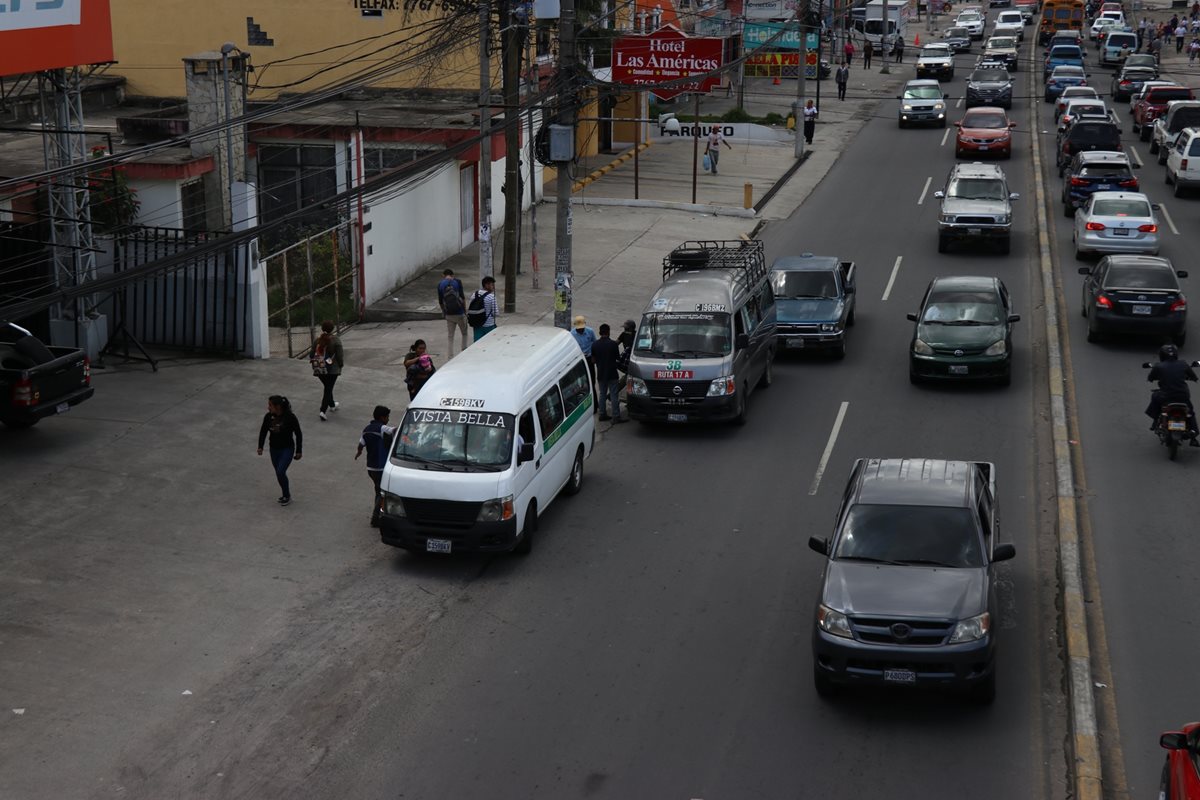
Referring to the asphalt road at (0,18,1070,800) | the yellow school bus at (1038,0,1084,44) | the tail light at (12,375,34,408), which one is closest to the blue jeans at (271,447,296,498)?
the asphalt road at (0,18,1070,800)

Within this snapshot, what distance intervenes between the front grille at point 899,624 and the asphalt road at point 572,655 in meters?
0.72

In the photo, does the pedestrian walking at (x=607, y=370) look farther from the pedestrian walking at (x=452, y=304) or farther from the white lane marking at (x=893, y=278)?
the white lane marking at (x=893, y=278)

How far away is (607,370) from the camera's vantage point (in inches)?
878

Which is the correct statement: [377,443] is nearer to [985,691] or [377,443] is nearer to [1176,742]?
[985,691]

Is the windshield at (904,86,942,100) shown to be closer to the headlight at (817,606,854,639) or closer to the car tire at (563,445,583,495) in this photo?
the car tire at (563,445,583,495)

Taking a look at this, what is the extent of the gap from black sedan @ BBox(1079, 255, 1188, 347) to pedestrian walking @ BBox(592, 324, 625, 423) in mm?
9243

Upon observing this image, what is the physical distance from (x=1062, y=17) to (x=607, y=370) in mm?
72307

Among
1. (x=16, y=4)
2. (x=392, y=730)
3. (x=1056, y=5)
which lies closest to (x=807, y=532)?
(x=392, y=730)

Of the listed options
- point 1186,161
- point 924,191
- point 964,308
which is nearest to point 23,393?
point 964,308

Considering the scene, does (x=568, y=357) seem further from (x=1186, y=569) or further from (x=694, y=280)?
(x=1186, y=569)

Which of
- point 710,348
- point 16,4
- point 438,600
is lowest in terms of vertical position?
point 438,600

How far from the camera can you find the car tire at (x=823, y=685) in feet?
40.8

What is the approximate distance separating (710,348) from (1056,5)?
238 feet

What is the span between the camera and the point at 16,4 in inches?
746
